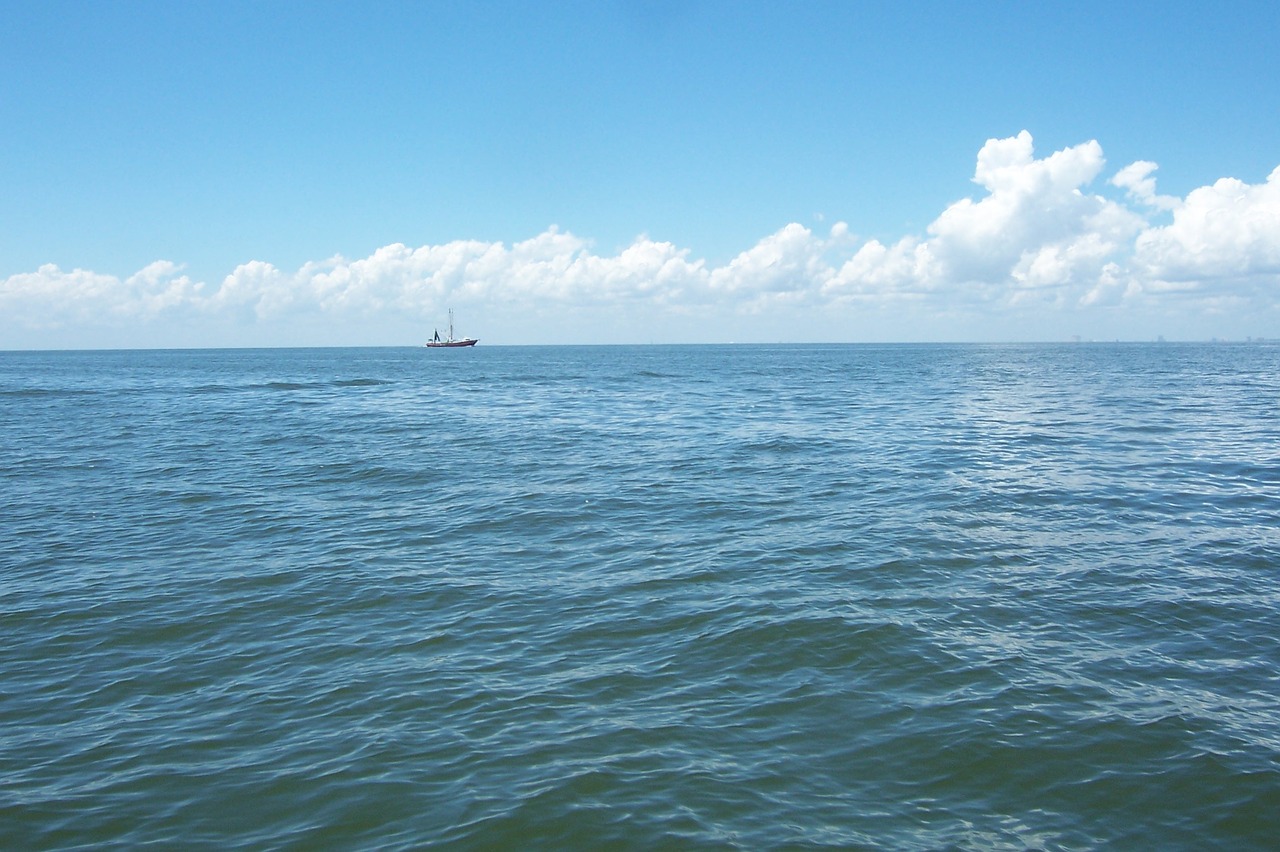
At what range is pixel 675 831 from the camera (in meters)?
8.84

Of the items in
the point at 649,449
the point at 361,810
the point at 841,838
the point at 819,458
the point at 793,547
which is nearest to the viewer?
the point at 841,838

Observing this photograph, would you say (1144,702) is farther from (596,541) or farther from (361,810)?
(596,541)

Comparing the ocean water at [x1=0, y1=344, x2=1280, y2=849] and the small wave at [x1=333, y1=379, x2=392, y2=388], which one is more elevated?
the small wave at [x1=333, y1=379, x2=392, y2=388]

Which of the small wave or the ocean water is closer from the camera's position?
the ocean water

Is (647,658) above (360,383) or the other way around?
the other way around

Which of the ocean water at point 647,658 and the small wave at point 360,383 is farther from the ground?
the small wave at point 360,383

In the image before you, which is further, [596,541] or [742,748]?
[596,541]

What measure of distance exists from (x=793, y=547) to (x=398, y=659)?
400 inches

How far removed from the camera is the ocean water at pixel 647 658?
9.31m

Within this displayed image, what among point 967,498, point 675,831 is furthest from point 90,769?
point 967,498

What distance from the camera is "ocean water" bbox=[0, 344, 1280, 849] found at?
931cm

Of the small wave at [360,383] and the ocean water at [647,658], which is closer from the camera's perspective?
the ocean water at [647,658]

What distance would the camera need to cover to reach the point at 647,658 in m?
13.4

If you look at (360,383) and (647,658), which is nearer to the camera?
(647,658)
